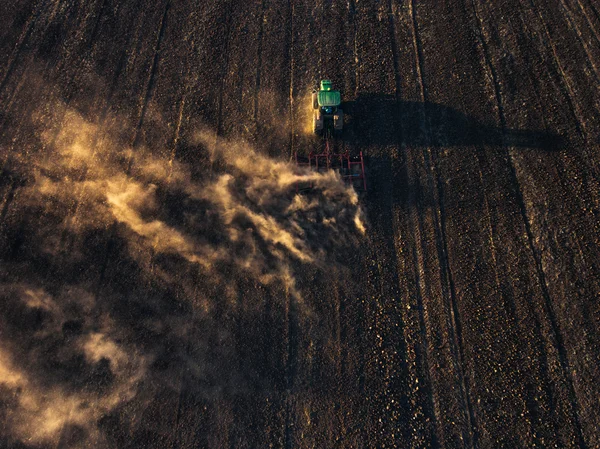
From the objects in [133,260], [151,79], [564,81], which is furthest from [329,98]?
[564,81]

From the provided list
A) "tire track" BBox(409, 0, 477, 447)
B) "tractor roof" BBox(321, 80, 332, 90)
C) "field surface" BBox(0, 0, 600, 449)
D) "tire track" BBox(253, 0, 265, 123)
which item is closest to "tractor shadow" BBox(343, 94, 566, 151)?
"field surface" BBox(0, 0, 600, 449)

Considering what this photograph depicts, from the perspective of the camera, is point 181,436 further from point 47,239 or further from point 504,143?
point 504,143

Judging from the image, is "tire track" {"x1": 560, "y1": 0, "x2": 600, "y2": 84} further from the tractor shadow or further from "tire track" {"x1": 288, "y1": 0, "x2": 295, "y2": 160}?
"tire track" {"x1": 288, "y1": 0, "x2": 295, "y2": 160}

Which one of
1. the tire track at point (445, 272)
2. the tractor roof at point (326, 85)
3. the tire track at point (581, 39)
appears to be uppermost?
the tire track at point (581, 39)

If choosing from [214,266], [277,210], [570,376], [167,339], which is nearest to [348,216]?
[277,210]

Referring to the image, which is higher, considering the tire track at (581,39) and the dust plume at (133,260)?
the tire track at (581,39)

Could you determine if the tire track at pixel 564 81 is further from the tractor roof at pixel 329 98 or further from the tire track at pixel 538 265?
the tractor roof at pixel 329 98

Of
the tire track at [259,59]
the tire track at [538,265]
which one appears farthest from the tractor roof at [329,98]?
the tire track at [538,265]
